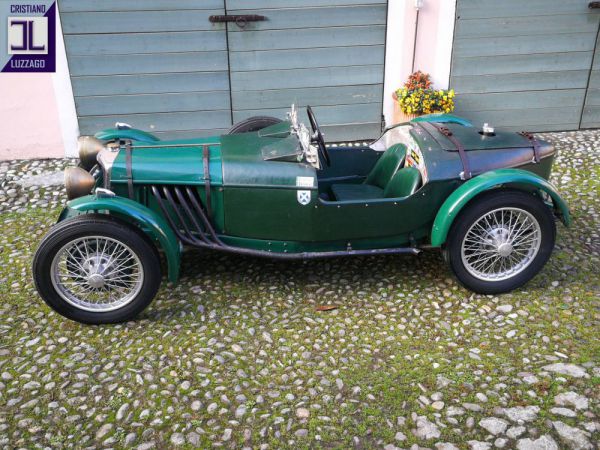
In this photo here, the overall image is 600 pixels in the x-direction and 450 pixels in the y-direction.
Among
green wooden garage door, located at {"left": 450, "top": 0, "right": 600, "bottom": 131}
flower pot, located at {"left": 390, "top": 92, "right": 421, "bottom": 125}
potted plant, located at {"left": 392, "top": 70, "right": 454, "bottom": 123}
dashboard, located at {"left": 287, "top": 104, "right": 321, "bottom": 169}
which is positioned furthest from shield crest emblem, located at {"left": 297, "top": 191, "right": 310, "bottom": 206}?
green wooden garage door, located at {"left": 450, "top": 0, "right": 600, "bottom": 131}

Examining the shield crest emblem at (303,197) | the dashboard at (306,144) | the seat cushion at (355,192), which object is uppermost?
the dashboard at (306,144)

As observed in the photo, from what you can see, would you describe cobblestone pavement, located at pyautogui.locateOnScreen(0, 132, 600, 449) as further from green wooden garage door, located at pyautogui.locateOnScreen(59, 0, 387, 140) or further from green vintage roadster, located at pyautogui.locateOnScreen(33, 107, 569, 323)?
green wooden garage door, located at pyautogui.locateOnScreen(59, 0, 387, 140)

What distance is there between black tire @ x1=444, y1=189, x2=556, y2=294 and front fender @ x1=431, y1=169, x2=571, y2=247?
0.06 meters

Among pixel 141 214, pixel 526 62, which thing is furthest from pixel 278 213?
pixel 526 62

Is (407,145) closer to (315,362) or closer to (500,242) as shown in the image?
(500,242)

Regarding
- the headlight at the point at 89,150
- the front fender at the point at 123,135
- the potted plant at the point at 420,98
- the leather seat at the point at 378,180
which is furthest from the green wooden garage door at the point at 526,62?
the headlight at the point at 89,150

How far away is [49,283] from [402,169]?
8.45 ft

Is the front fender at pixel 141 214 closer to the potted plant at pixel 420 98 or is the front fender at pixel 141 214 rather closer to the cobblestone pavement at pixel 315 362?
the cobblestone pavement at pixel 315 362

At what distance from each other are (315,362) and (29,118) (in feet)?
17.1

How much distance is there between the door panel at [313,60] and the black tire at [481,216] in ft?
11.8

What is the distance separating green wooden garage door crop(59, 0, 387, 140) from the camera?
255 inches

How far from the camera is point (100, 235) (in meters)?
3.48

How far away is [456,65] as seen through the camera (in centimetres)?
697

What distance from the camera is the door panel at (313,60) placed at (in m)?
6.62
